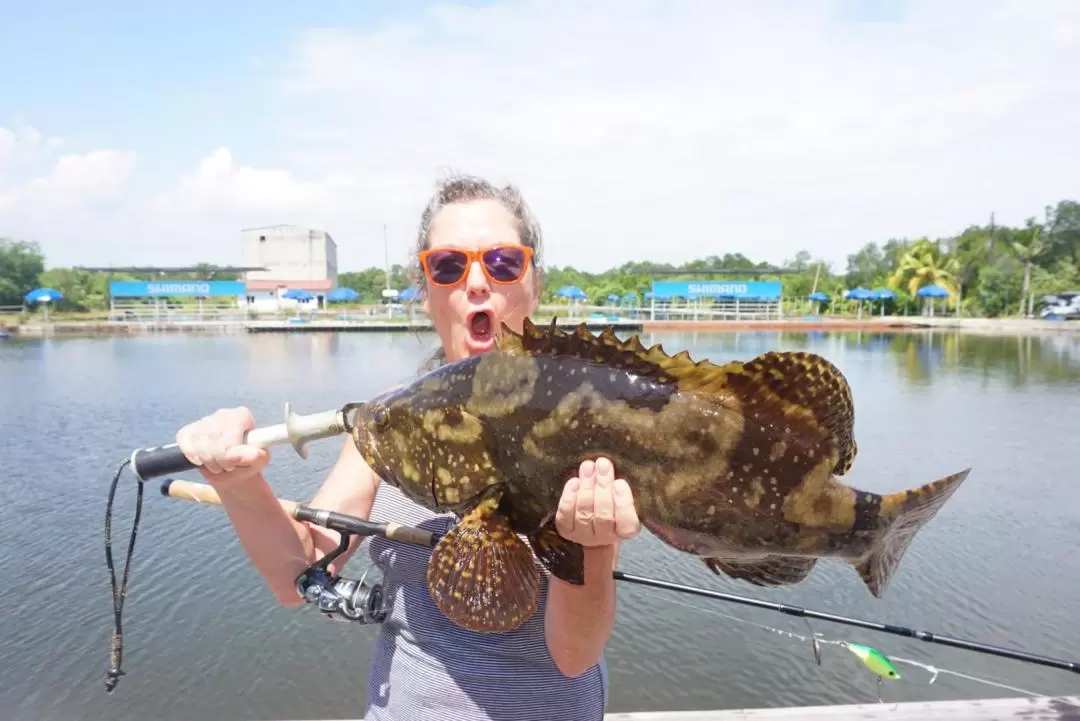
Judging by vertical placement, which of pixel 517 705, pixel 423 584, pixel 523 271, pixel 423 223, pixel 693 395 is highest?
pixel 423 223

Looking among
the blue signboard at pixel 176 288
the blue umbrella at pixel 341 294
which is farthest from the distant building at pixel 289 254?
the blue signboard at pixel 176 288

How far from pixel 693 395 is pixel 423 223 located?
5.04ft

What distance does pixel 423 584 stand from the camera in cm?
248

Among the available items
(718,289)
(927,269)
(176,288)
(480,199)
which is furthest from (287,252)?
(480,199)

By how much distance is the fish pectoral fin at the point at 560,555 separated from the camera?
218 cm

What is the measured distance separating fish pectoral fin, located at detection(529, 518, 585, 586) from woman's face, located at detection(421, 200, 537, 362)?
76 centimetres

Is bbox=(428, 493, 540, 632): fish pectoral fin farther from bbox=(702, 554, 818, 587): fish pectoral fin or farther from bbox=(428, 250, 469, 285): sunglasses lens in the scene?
bbox=(428, 250, 469, 285): sunglasses lens

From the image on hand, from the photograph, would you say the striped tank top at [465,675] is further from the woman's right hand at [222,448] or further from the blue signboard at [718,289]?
the blue signboard at [718,289]

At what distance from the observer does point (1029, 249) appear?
69.2 meters

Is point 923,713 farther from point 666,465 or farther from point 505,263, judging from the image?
point 505,263

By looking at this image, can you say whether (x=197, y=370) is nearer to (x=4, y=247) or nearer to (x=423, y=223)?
(x=423, y=223)

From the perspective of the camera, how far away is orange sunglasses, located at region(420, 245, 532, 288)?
269 cm

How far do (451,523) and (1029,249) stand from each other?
82.6 metres

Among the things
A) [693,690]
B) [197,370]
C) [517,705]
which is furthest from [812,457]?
[197,370]
